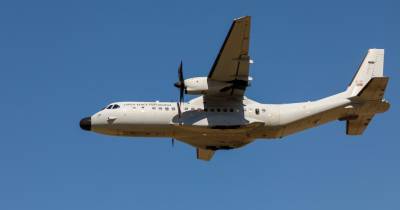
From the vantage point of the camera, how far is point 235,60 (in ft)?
98.8

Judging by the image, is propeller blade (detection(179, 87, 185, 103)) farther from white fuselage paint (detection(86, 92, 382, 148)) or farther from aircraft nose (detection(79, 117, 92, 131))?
aircraft nose (detection(79, 117, 92, 131))

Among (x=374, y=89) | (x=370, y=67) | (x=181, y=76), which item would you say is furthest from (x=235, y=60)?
(x=370, y=67)

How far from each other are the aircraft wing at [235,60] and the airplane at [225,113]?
0.13ft

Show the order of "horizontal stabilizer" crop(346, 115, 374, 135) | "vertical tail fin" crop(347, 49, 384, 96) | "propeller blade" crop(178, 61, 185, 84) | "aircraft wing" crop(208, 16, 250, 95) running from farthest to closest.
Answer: "vertical tail fin" crop(347, 49, 384, 96)
"horizontal stabilizer" crop(346, 115, 374, 135)
"propeller blade" crop(178, 61, 185, 84)
"aircraft wing" crop(208, 16, 250, 95)

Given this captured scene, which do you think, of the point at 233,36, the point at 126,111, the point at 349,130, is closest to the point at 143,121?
the point at 126,111

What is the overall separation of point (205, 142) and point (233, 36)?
5644mm

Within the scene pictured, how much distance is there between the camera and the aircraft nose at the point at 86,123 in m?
31.9

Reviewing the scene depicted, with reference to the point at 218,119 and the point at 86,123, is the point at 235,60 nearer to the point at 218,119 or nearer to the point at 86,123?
the point at 218,119

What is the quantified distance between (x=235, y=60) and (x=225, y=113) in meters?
2.64

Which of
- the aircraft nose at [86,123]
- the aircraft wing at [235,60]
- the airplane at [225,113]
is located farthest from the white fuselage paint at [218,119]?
the aircraft wing at [235,60]

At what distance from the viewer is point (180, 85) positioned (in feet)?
102

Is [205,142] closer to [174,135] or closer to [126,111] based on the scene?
[174,135]

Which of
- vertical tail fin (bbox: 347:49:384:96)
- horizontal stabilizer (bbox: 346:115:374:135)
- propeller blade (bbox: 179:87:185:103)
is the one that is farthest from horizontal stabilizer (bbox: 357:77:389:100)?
propeller blade (bbox: 179:87:185:103)

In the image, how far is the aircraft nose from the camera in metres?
31.9
